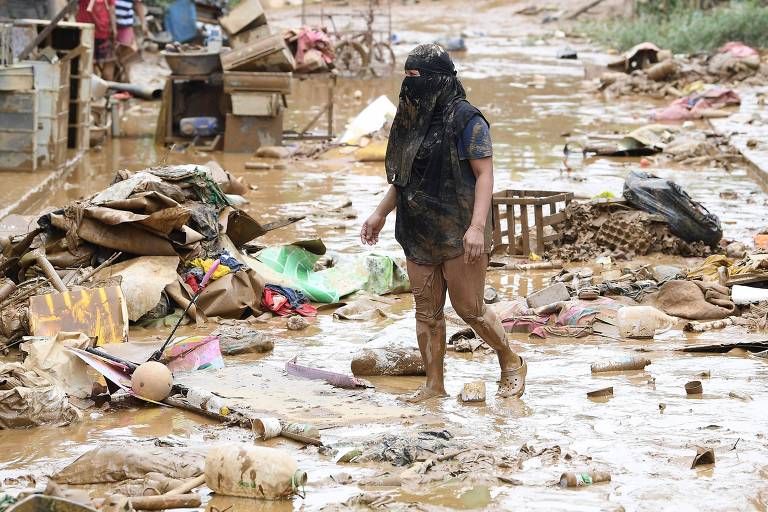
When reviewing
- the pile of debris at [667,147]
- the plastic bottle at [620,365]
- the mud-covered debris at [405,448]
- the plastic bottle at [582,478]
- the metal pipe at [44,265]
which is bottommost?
the plastic bottle at [620,365]

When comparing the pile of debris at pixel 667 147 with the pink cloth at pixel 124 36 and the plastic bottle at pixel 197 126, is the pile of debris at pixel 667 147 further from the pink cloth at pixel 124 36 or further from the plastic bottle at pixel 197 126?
the pink cloth at pixel 124 36

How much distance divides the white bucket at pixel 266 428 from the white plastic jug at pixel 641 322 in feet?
9.54

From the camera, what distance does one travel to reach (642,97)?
74.0 ft

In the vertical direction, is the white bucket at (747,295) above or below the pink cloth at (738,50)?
below

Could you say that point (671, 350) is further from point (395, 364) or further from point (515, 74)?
point (515, 74)

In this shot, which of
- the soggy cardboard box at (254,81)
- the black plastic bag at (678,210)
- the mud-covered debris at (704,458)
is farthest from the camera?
the soggy cardboard box at (254,81)

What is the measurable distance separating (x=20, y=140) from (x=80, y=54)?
5.31ft

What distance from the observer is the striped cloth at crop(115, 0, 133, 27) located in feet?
59.7

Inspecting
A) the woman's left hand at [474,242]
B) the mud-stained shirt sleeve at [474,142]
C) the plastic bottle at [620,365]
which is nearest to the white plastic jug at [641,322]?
the plastic bottle at [620,365]

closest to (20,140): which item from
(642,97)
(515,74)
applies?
(642,97)

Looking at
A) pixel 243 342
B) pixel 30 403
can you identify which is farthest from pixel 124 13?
pixel 30 403

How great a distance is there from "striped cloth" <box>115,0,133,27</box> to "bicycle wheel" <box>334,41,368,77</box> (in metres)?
7.51

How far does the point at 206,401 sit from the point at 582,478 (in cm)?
199

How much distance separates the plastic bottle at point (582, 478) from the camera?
4.67m
